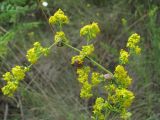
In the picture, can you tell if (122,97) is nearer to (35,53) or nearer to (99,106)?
(99,106)

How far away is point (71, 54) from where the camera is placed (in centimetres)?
362

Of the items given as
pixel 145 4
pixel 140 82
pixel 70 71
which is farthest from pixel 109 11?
pixel 140 82

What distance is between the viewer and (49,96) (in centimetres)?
323

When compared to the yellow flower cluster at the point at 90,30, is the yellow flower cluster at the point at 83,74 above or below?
below

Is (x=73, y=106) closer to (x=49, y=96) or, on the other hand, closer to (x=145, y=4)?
(x=49, y=96)

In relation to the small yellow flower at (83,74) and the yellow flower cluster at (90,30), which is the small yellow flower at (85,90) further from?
the yellow flower cluster at (90,30)

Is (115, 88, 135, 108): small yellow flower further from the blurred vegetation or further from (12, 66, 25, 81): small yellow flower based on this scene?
the blurred vegetation

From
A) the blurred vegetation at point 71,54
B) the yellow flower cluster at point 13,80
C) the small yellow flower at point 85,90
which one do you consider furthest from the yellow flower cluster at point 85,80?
the blurred vegetation at point 71,54

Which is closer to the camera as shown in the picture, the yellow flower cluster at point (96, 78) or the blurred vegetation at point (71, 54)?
the yellow flower cluster at point (96, 78)

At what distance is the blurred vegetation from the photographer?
301 centimetres

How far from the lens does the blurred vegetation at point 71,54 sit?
119 inches

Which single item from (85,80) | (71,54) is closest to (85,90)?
(85,80)

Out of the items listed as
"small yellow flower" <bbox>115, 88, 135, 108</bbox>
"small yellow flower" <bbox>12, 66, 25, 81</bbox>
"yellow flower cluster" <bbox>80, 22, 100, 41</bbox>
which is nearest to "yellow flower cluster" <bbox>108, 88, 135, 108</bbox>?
"small yellow flower" <bbox>115, 88, 135, 108</bbox>

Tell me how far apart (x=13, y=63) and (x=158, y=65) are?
131 centimetres
